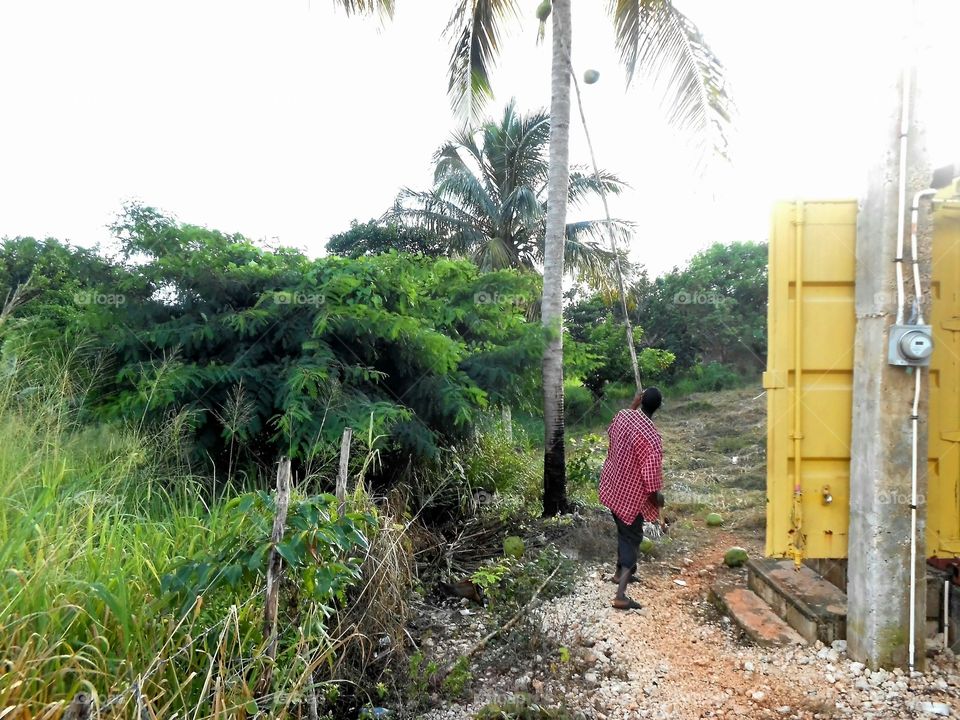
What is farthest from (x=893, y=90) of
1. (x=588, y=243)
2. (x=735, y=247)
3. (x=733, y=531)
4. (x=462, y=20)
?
(x=735, y=247)

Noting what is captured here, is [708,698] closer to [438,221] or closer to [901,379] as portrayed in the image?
[901,379]

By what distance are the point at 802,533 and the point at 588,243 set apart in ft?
40.4

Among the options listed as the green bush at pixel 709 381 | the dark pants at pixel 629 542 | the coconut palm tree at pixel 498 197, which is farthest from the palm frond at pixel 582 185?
the dark pants at pixel 629 542

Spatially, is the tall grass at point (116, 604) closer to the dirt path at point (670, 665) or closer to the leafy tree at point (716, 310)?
the dirt path at point (670, 665)

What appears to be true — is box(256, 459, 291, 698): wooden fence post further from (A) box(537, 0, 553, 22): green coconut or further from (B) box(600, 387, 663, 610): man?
(A) box(537, 0, 553, 22): green coconut

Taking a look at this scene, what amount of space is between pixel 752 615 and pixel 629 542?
3.13 feet

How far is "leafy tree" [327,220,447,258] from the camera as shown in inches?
651

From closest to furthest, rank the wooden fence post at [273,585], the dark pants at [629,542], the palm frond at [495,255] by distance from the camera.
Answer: the wooden fence post at [273,585] → the dark pants at [629,542] → the palm frond at [495,255]

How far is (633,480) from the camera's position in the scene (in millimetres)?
4668

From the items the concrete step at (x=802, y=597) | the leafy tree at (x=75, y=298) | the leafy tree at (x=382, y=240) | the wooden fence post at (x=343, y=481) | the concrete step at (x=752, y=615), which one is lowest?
the concrete step at (x=752, y=615)

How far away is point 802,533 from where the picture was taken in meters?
3.45

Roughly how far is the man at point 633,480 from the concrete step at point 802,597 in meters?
0.84

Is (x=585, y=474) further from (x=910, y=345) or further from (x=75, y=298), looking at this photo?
(x=75, y=298)

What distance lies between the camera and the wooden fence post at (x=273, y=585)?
2535mm
